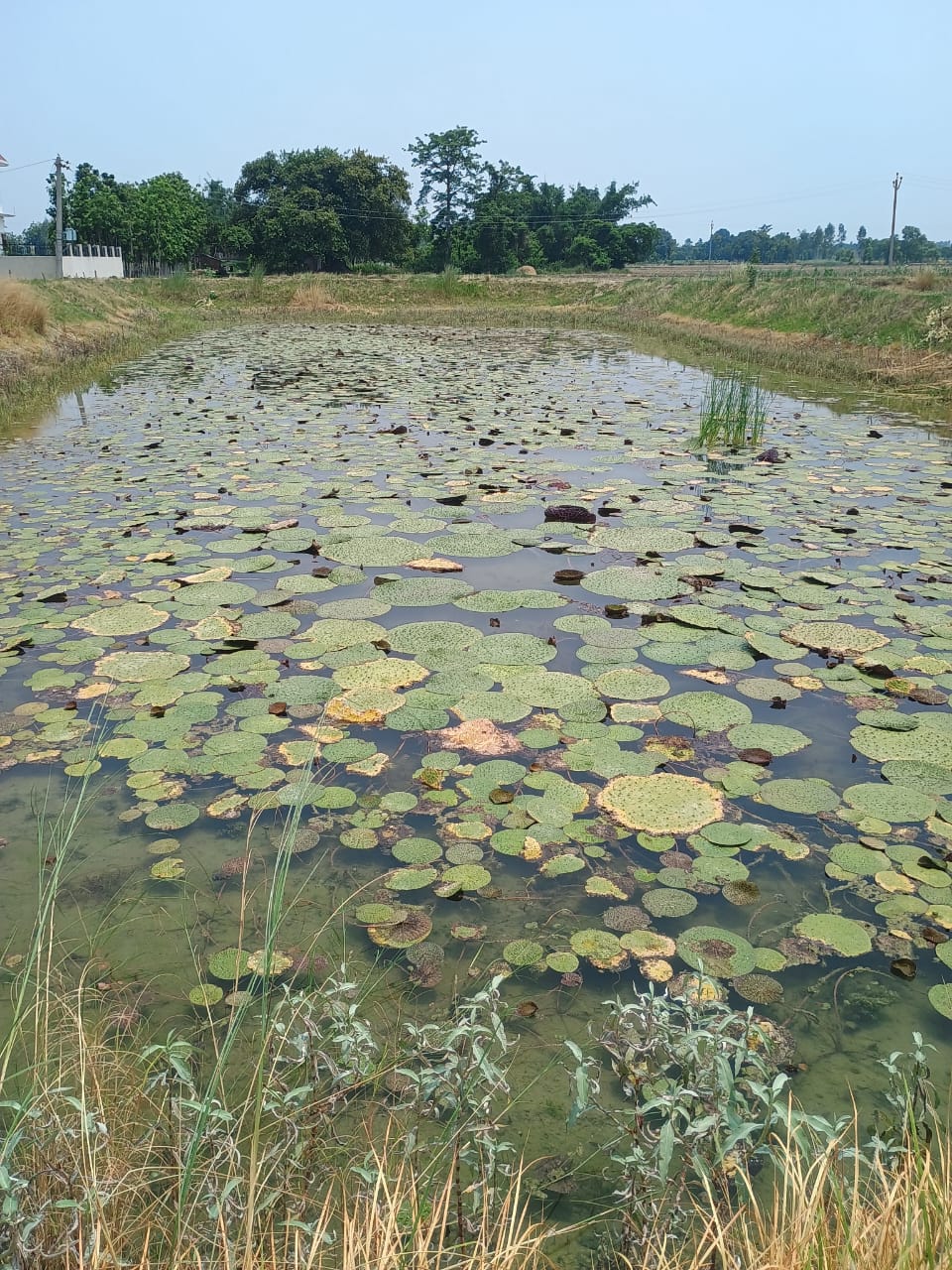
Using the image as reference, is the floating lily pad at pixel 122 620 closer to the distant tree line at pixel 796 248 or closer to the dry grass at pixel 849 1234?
the dry grass at pixel 849 1234

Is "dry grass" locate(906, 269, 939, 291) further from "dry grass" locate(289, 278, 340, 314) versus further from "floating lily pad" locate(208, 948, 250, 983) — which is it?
"dry grass" locate(289, 278, 340, 314)

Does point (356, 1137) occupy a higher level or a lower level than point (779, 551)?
lower

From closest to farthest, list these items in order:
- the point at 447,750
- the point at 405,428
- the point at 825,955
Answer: the point at 825,955 → the point at 447,750 → the point at 405,428

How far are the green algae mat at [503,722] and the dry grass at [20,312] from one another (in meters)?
6.06

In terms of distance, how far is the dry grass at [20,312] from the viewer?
11289 millimetres

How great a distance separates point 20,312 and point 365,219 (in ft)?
108

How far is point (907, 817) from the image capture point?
2.48 meters

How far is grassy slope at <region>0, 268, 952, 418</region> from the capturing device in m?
11.0

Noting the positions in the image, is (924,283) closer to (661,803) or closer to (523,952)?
(661,803)

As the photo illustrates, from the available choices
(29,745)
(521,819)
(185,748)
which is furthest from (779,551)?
(29,745)

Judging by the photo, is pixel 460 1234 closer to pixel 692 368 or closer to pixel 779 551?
pixel 779 551

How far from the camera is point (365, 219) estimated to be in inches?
1617

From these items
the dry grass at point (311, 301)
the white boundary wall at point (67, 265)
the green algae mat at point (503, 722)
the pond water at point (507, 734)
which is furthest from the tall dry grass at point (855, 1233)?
the dry grass at point (311, 301)

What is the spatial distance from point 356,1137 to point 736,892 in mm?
1094
